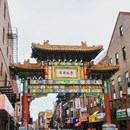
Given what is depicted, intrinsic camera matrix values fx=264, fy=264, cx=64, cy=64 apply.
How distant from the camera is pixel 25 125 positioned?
78.0 feet

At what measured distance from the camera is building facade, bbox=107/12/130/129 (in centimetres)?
3325

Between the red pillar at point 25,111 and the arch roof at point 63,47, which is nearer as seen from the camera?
the red pillar at point 25,111

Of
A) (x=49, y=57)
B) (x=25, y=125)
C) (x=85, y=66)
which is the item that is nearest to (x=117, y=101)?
(x=85, y=66)

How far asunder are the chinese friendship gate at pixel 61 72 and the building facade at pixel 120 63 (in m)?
6.50

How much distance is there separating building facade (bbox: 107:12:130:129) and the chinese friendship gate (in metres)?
6.50

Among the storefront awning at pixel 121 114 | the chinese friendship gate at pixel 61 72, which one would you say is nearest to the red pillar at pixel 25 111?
the chinese friendship gate at pixel 61 72

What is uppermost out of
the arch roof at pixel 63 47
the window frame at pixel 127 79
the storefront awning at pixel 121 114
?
the arch roof at pixel 63 47

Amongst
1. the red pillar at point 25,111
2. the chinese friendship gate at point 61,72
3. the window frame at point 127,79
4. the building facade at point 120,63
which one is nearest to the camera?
the red pillar at point 25,111

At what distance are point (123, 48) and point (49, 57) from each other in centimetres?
1244

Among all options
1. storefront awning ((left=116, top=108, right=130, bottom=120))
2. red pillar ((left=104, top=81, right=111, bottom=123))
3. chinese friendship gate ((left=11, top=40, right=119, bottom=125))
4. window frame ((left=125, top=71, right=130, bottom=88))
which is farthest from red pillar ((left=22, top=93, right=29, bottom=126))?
window frame ((left=125, top=71, right=130, bottom=88))

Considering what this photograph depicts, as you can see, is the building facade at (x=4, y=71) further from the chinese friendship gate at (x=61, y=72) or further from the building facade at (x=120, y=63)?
the building facade at (x=120, y=63)

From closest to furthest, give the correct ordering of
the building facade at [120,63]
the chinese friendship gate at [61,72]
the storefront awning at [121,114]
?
the chinese friendship gate at [61,72] → the storefront awning at [121,114] → the building facade at [120,63]

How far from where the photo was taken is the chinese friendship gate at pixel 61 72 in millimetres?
25406

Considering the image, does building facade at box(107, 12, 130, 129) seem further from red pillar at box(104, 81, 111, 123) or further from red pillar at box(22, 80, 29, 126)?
red pillar at box(22, 80, 29, 126)
